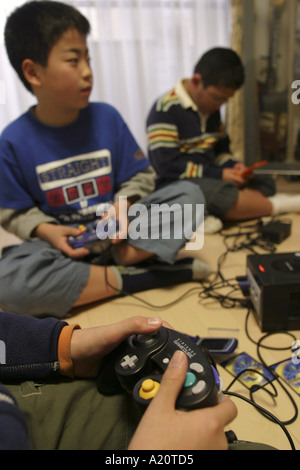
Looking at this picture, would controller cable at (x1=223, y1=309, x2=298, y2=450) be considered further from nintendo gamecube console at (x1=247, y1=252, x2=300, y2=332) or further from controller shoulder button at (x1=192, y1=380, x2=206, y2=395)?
controller shoulder button at (x1=192, y1=380, x2=206, y2=395)

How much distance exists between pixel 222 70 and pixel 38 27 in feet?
2.28

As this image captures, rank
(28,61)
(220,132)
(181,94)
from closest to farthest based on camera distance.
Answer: (28,61)
(181,94)
(220,132)

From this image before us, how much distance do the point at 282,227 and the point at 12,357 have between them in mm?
983

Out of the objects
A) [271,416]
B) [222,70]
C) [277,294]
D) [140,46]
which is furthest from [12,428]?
[140,46]

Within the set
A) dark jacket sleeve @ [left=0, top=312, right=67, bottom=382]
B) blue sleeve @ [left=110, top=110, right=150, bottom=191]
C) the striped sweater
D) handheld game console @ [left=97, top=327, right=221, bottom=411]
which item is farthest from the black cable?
the striped sweater

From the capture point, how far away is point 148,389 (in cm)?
41

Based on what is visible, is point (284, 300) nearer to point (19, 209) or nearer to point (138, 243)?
point (138, 243)

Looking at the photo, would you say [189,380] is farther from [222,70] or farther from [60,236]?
[222,70]

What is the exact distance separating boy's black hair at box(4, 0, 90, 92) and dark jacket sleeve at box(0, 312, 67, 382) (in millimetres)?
762

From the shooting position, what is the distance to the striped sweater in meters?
1.43

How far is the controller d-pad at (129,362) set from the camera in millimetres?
452

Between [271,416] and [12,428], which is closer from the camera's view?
[12,428]

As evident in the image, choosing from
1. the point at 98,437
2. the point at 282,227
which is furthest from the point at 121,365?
the point at 282,227

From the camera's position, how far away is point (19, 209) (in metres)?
1.04
